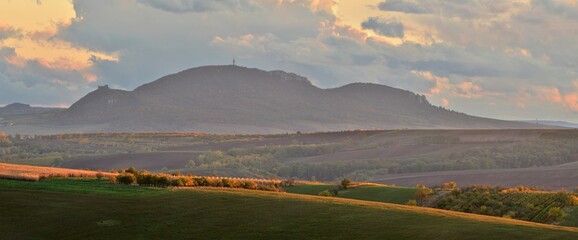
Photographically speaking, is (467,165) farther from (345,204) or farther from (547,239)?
(547,239)

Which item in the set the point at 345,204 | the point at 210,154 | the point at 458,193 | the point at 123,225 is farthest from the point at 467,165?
the point at 123,225

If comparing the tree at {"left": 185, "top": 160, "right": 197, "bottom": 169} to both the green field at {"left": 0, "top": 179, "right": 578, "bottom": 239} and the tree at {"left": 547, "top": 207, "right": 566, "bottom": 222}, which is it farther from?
the tree at {"left": 547, "top": 207, "right": 566, "bottom": 222}

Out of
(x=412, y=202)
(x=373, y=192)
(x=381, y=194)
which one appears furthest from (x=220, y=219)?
(x=373, y=192)

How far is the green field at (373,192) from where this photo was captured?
2439 inches

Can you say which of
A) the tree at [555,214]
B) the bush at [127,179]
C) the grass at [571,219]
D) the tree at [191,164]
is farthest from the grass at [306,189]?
the tree at [191,164]

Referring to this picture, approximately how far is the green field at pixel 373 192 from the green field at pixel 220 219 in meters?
15.9

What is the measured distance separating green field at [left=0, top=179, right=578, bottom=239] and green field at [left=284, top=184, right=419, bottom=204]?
15.9m

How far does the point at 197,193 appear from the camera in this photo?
47281mm

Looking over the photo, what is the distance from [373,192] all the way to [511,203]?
1331cm

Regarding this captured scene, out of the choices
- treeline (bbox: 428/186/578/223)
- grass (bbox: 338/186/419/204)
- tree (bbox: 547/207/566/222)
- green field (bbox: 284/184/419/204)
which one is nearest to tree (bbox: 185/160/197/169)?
green field (bbox: 284/184/419/204)

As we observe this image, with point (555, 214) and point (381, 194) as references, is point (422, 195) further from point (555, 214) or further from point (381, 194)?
point (555, 214)

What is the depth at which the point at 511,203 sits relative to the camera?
5466 centimetres

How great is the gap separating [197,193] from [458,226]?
16.3 m

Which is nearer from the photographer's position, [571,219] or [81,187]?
[571,219]
